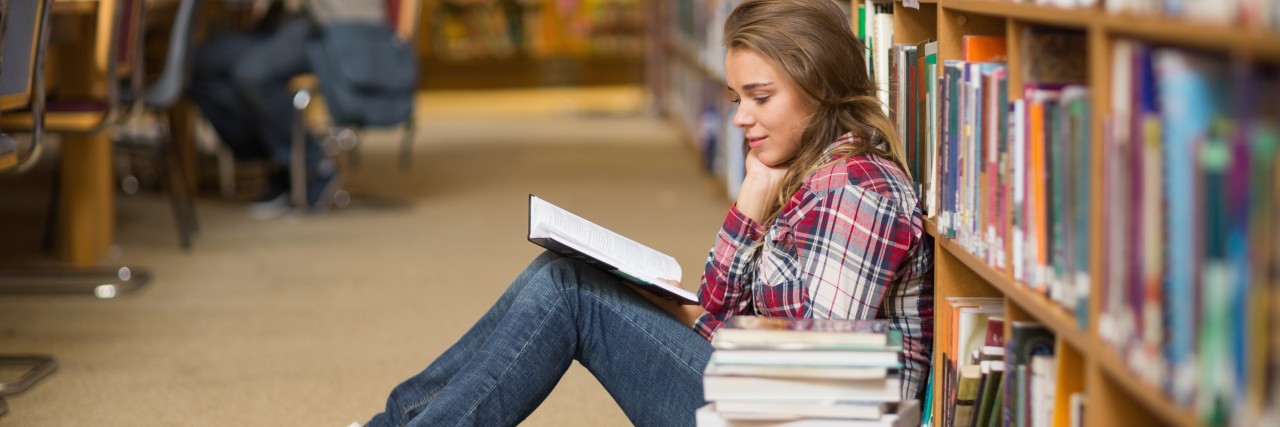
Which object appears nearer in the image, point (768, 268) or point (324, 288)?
point (768, 268)

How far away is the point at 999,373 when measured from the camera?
1.48 m

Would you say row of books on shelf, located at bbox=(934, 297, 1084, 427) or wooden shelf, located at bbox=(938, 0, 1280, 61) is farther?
row of books on shelf, located at bbox=(934, 297, 1084, 427)

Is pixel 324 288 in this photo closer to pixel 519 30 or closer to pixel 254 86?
pixel 254 86

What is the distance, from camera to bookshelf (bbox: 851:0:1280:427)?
0.88 meters

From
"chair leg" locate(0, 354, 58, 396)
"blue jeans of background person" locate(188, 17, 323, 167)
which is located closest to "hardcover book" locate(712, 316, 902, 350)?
"chair leg" locate(0, 354, 58, 396)

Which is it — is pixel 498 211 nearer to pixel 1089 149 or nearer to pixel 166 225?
pixel 166 225

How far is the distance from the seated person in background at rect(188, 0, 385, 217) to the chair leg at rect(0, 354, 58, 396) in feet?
6.23

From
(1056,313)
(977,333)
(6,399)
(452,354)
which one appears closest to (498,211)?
(6,399)

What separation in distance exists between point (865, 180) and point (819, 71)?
145 mm

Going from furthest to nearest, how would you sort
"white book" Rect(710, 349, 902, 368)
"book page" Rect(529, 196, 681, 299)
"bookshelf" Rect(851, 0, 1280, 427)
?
"book page" Rect(529, 196, 681, 299) < "white book" Rect(710, 349, 902, 368) < "bookshelf" Rect(851, 0, 1280, 427)

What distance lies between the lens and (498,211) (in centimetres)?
463

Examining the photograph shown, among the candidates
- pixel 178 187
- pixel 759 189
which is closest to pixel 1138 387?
pixel 759 189

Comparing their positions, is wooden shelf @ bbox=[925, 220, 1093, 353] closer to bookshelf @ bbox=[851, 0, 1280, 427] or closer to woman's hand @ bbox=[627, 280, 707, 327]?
bookshelf @ bbox=[851, 0, 1280, 427]

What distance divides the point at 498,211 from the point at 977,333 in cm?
322
